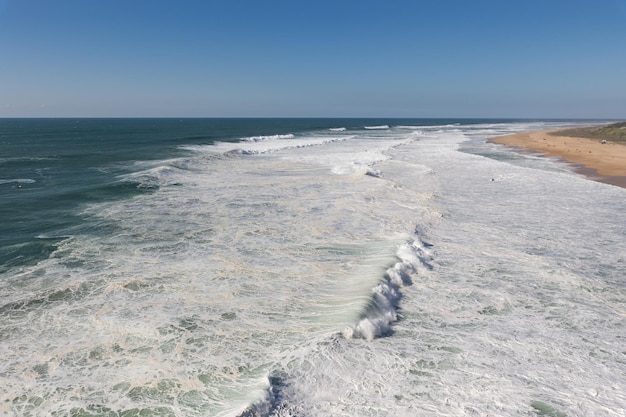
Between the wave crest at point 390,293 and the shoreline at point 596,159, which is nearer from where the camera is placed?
the wave crest at point 390,293

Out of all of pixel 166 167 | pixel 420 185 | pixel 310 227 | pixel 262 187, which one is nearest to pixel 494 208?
pixel 420 185

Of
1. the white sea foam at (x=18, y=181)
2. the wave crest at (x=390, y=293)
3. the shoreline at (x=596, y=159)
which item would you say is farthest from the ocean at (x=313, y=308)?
the shoreline at (x=596, y=159)

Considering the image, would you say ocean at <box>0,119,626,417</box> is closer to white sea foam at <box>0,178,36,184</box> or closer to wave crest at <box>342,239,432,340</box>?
wave crest at <box>342,239,432,340</box>

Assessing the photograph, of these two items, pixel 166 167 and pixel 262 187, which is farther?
pixel 166 167

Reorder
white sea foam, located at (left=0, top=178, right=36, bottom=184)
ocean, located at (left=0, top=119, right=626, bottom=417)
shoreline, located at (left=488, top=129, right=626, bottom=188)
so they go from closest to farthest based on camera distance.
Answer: ocean, located at (left=0, top=119, right=626, bottom=417) → white sea foam, located at (left=0, top=178, right=36, bottom=184) → shoreline, located at (left=488, top=129, right=626, bottom=188)

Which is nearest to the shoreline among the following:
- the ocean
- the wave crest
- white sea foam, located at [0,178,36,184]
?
the ocean

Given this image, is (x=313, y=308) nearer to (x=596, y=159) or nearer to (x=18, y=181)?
(x=18, y=181)

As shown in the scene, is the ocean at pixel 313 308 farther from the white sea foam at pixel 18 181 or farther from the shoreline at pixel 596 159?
the shoreline at pixel 596 159

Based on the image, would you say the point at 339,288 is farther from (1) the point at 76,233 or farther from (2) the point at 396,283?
(1) the point at 76,233
